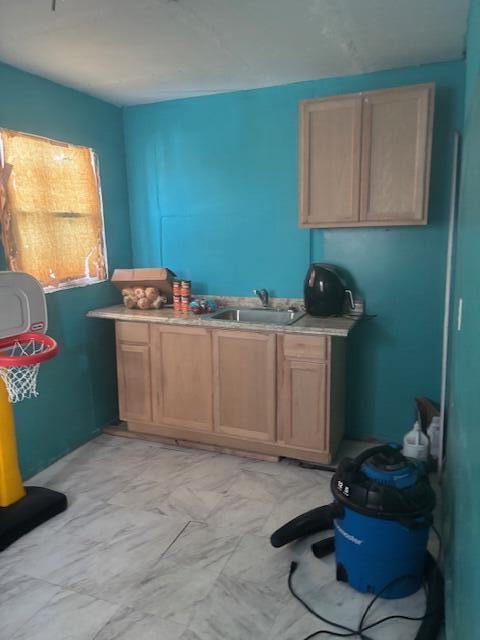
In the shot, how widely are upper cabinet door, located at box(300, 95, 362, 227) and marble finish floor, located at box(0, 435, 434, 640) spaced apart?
62.9 inches

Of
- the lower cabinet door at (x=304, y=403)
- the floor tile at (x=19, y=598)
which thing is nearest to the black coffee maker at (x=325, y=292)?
the lower cabinet door at (x=304, y=403)

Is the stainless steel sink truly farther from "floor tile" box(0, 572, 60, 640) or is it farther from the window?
"floor tile" box(0, 572, 60, 640)

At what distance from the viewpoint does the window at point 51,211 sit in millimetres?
2629

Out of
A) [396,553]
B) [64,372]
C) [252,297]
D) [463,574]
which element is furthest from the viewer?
[252,297]

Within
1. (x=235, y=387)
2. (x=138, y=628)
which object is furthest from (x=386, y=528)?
(x=235, y=387)

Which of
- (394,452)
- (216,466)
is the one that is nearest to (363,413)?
(216,466)

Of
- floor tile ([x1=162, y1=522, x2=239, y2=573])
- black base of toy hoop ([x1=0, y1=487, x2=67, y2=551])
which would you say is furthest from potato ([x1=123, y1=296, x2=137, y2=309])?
floor tile ([x1=162, y1=522, x2=239, y2=573])

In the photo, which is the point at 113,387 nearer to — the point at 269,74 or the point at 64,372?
the point at 64,372

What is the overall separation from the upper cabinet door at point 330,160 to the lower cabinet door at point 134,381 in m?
1.44

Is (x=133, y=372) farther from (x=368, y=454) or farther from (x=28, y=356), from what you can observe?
(x=368, y=454)

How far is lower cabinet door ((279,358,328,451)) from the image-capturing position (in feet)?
8.83

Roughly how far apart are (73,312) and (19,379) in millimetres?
896

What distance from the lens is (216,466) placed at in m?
2.87

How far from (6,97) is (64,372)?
1.69 meters
